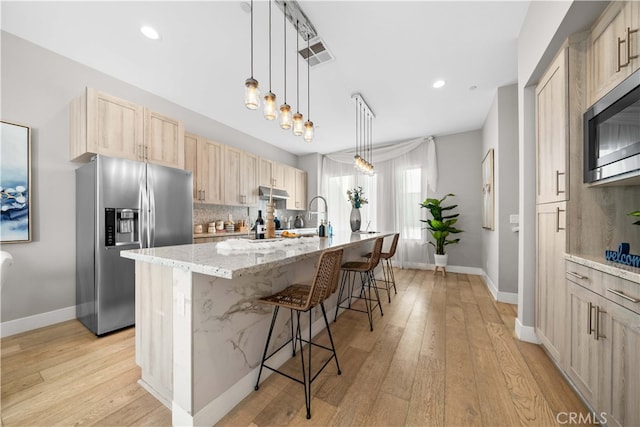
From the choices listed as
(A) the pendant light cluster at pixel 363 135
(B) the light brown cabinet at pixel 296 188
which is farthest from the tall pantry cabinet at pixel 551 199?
(B) the light brown cabinet at pixel 296 188

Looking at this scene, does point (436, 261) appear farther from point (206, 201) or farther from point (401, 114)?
point (206, 201)

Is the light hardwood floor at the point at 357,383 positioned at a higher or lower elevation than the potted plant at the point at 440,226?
lower

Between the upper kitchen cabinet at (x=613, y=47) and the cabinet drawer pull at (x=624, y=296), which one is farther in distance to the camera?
the upper kitchen cabinet at (x=613, y=47)

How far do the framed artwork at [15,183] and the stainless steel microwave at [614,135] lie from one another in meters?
4.53

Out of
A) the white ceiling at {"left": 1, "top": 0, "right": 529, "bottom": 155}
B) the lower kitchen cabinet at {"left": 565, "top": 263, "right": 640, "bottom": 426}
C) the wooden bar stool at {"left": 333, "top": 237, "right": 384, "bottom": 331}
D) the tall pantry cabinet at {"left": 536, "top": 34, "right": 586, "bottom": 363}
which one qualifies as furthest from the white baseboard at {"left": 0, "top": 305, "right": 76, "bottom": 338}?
the tall pantry cabinet at {"left": 536, "top": 34, "right": 586, "bottom": 363}

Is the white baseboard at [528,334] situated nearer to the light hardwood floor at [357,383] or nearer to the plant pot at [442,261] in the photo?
the light hardwood floor at [357,383]

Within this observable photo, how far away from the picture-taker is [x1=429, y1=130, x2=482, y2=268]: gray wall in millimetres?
4637

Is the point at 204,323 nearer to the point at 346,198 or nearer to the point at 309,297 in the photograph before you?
the point at 309,297

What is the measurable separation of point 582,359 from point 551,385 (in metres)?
0.36

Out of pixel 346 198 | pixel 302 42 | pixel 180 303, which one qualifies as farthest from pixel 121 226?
pixel 346 198

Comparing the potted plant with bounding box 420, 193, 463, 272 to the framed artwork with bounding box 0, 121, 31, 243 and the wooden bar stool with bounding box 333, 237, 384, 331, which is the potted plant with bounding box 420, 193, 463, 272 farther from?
the framed artwork with bounding box 0, 121, 31, 243

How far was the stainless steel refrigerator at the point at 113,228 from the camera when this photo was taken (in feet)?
7.45

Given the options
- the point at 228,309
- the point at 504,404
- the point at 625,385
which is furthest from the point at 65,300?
the point at 625,385

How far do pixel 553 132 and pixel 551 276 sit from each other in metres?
1.09
